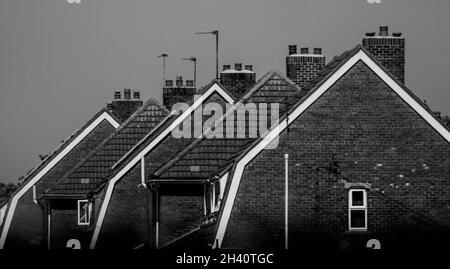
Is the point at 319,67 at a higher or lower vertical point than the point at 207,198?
higher

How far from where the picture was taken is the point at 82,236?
258 feet

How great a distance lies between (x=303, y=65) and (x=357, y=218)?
847cm

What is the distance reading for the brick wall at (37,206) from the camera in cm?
8481

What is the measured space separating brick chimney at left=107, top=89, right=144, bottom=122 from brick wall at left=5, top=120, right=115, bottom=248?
4.46 ft

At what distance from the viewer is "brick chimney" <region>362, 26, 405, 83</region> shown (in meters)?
60.8

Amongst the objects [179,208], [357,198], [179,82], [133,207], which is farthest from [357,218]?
[179,82]

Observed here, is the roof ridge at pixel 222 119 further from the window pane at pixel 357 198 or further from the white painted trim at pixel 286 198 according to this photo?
the window pane at pixel 357 198

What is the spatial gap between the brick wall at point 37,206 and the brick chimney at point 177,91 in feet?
17.0

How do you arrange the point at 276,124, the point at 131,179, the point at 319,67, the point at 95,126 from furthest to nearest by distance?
1. the point at 95,126
2. the point at 131,179
3. the point at 319,67
4. the point at 276,124

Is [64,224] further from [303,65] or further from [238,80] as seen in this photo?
[303,65]

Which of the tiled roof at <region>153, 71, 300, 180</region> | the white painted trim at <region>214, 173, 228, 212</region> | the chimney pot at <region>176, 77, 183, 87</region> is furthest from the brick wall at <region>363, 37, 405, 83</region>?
the chimney pot at <region>176, 77, 183, 87</region>
